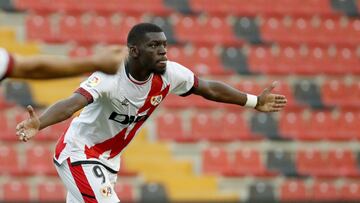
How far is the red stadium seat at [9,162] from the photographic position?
12.9m

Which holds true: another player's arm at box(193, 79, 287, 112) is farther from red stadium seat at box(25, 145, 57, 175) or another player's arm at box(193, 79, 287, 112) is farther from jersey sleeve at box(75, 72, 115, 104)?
red stadium seat at box(25, 145, 57, 175)

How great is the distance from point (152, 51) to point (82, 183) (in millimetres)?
1122

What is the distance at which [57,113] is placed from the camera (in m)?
6.50

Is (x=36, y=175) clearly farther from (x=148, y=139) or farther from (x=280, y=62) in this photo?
(x=280, y=62)

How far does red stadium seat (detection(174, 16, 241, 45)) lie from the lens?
48.6 feet

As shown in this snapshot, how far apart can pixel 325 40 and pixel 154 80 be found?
894 centimetres

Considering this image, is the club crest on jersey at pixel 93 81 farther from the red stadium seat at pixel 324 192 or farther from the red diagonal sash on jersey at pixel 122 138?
the red stadium seat at pixel 324 192

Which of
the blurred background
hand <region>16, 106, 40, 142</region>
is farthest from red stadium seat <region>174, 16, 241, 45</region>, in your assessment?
hand <region>16, 106, 40, 142</region>

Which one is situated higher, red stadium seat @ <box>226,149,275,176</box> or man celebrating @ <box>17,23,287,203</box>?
man celebrating @ <box>17,23,287,203</box>

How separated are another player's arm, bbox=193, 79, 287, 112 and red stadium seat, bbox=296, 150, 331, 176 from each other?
6653 millimetres

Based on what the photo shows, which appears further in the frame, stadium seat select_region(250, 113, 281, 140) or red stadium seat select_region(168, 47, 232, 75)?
red stadium seat select_region(168, 47, 232, 75)

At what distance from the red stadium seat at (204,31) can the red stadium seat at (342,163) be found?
246 cm

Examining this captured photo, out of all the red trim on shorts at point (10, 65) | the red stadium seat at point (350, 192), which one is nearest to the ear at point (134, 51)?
the red trim on shorts at point (10, 65)

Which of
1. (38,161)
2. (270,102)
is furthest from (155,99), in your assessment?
(38,161)
